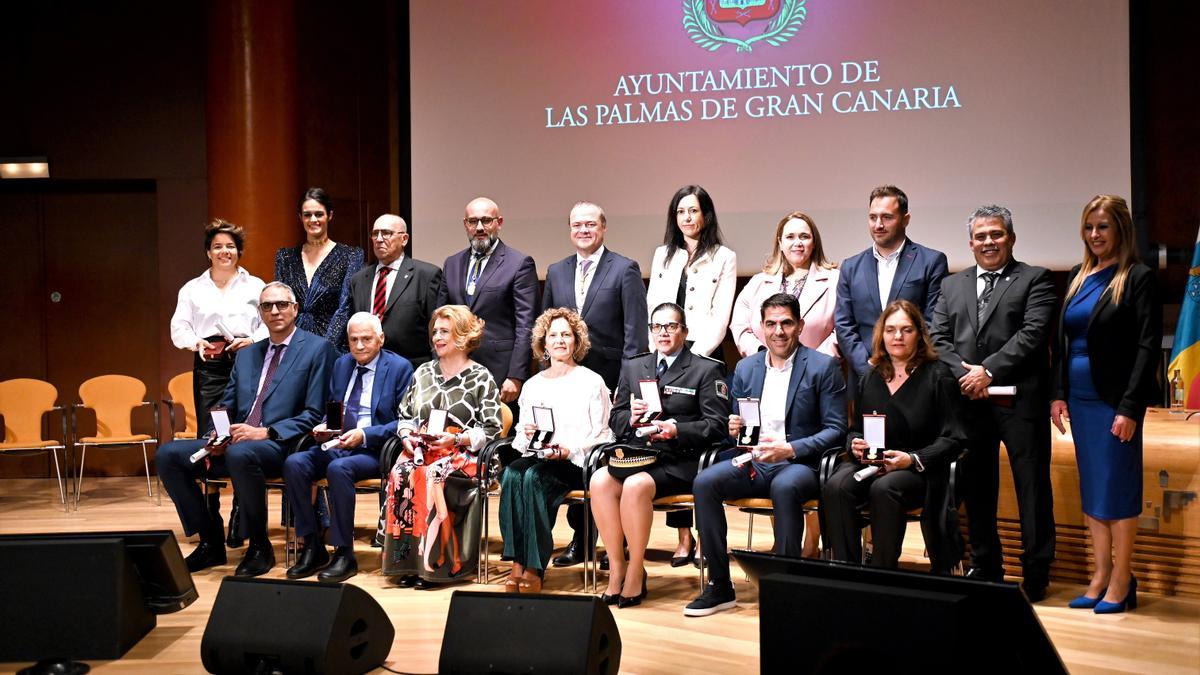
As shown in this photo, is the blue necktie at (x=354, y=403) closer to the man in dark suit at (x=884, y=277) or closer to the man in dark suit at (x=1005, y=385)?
the man in dark suit at (x=884, y=277)

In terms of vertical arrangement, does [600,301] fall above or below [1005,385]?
above

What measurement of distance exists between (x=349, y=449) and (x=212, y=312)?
3.85ft

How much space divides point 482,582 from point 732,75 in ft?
11.3

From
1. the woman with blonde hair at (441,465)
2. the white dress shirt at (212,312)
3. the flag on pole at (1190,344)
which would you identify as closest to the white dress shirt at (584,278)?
the woman with blonde hair at (441,465)

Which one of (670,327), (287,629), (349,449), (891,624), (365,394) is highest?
(670,327)

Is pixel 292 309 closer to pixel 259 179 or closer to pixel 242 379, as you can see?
pixel 242 379

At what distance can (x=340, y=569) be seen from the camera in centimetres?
483

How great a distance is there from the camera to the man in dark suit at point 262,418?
5031mm

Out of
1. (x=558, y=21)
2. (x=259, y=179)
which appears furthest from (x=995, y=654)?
(x=259, y=179)

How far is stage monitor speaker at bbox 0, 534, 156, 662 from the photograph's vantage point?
336 centimetres

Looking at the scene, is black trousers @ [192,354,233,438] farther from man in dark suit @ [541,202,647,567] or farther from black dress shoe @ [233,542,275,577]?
man in dark suit @ [541,202,647,567]

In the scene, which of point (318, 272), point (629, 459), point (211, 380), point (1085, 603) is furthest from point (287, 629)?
point (1085, 603)

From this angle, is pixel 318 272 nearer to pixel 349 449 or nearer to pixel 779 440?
pixel 349 449

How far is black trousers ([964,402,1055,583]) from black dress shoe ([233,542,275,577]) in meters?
3.01
